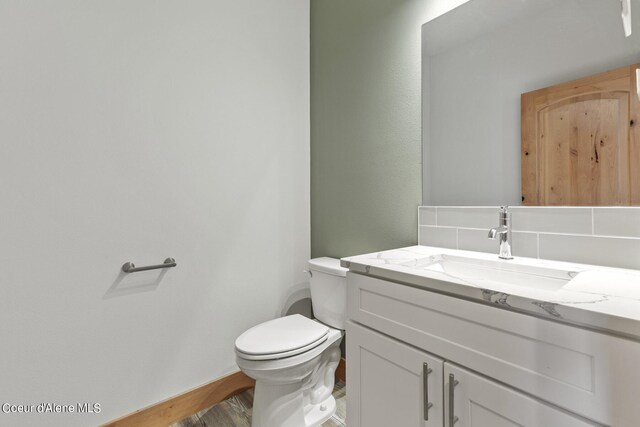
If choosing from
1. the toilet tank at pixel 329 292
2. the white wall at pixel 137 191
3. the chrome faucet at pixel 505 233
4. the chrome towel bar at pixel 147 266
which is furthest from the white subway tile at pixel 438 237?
the chrome towel bar at pixel 147 266

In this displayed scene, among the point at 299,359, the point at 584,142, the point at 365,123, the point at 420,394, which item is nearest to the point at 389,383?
the point at 420,394

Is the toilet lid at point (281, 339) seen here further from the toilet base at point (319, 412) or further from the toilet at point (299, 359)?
the toilet base at point (319, 412)

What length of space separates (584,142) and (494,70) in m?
0.43

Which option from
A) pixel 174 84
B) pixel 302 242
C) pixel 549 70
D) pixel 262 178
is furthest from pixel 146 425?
pixel 549 70

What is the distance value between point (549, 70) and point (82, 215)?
1.86 meters

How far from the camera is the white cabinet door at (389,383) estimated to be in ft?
2.63

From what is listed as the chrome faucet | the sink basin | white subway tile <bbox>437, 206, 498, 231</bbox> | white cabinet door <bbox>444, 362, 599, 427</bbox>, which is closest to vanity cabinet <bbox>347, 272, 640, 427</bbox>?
white cabinet door <bbox>444, 362, 599, 427</bbox>

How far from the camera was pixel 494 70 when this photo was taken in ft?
3.90

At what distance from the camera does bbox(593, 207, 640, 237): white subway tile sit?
2.87 ft

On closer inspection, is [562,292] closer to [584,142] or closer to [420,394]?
[420,394]

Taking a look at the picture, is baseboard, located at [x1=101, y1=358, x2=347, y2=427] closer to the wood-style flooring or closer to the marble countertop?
the wood-style flooring

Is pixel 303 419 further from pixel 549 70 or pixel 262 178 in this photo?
pixel 549 70

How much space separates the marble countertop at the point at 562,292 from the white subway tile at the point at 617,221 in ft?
0.37

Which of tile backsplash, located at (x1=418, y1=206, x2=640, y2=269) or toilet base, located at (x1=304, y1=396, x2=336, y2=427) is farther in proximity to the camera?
toilet base, located at (x1=304, y1=396, x2=336, y2=427)
